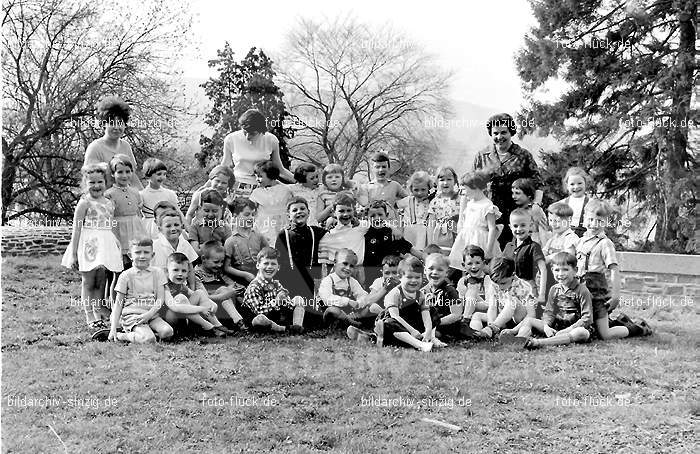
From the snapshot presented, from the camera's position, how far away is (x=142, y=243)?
6.27 m

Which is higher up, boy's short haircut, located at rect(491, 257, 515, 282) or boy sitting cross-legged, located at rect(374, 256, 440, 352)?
boy's short haircut, located at rect(491, 257, 515, 282)

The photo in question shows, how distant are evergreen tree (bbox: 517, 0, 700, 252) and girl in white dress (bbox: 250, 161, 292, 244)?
8352 millimetres

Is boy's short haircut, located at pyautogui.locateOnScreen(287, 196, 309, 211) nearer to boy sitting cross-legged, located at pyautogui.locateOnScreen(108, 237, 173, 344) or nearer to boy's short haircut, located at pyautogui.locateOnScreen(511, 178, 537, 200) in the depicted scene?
boy sitting cross-legged, located at pyautogui.locateOnScreen(108, 237, 173, 344)

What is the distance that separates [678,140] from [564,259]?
28.0 feet

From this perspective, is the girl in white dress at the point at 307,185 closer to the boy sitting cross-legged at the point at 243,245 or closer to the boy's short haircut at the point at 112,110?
the boy sitting cross-legged at the point at 243,245

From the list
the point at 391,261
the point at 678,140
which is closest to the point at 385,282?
the point at 391,261

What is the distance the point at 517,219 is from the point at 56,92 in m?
12.4

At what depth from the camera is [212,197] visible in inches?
279

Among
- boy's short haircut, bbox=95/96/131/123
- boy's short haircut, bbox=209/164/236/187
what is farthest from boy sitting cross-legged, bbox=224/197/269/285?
boy's short haircut, bbox=95/96/131/123

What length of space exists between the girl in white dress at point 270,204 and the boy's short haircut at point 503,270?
1.97m

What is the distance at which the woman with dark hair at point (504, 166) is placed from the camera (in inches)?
288

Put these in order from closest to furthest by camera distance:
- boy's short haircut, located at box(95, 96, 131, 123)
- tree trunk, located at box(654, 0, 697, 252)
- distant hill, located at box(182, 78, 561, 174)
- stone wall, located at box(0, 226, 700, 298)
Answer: boy's short haircut, located at box(95, 96, 131, 123) → stone wall, located at box(0, 226, 700, 298) → tree trunk, located at box(654, 0, 697, 252) → distant hill, located at box(182, 78, 561, 174)

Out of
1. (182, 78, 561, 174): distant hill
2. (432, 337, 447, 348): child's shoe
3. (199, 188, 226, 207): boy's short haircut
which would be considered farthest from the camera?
(182, 78, 561, 174): distant hill

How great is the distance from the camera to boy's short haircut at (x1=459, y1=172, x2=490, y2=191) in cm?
705
